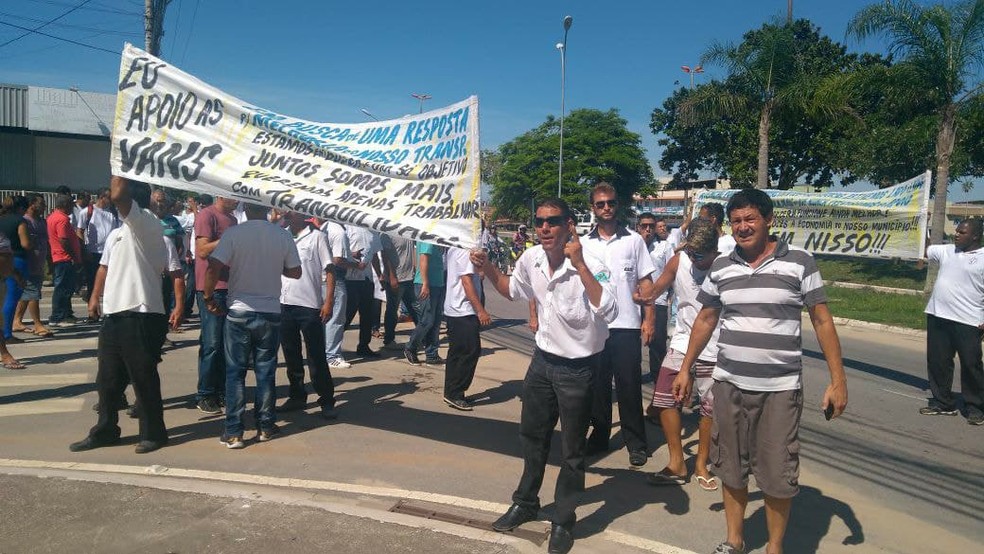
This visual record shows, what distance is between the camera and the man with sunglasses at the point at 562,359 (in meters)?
4.03


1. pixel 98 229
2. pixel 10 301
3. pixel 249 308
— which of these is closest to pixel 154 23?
pixel 98 229

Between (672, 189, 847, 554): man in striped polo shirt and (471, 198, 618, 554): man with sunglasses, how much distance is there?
685 millimetres

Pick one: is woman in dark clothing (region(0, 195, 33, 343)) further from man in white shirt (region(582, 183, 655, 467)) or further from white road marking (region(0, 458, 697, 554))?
man in white shirt (region(582, 183, 655, 467))

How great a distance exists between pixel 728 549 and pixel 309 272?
14.4ft

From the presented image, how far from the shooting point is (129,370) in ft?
17.7

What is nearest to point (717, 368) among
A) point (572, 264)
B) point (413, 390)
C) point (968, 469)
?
point (572, 264)

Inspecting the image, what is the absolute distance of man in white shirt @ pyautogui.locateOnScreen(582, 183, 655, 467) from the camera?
5.43 m

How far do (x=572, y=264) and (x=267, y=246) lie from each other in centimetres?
271

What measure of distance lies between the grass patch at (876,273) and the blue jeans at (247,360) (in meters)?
17.1

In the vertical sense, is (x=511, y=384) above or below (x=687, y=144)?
below

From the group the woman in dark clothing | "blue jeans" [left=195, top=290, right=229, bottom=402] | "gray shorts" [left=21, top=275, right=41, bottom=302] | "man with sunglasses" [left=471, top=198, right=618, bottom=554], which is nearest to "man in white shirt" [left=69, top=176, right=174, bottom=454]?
"blue jeans" [left=195, top=290, right=229, bottom=402]

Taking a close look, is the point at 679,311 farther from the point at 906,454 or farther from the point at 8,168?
the point at 8,168

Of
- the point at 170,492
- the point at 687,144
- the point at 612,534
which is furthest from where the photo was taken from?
the point at 687,144

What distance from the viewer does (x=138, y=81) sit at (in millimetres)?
5336
